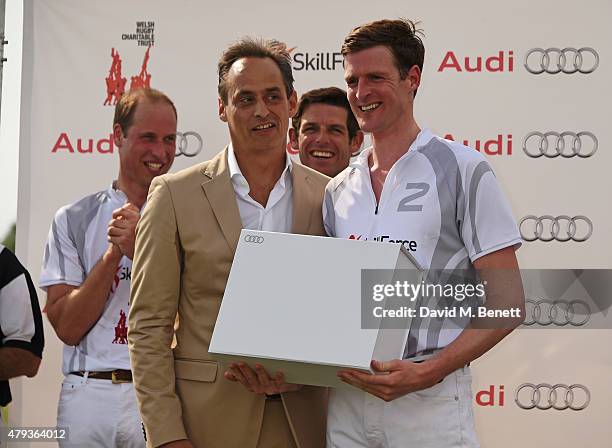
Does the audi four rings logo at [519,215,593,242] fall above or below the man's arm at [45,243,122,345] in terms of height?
above

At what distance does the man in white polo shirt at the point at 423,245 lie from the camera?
2400 millimetres

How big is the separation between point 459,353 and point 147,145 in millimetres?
1868

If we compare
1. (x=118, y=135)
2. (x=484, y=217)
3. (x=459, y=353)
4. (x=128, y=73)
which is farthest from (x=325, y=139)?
(x=459, y=353)

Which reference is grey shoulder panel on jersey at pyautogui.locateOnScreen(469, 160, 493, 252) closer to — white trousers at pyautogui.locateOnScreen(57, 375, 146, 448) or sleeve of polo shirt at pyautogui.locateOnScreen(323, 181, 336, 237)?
sleeve of polo shirt at pyautogui.locateOnScreen(323, 181, 336, 237)

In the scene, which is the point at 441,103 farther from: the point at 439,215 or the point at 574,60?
the point at 439,215

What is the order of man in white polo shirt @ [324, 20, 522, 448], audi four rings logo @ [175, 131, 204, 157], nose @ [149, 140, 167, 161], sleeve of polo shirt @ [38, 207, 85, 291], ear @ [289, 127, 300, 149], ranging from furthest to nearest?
audi four rings logo @ [175, 131, 204, 157] < ear @ [289, 127, 300, 149] < nose @ [149, 140, 167, 161] < sleeve of polo shirt @ [38, 207, 85, 291] < man in white polo shirt @ [324, 20, 522, 448]

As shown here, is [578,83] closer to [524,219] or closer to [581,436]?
[524,219]

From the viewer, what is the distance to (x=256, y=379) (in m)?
2.48

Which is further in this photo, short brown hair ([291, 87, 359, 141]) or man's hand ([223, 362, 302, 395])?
short brown hair ([291, 87, 359, 141])

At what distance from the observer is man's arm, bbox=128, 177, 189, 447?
8.38 feet

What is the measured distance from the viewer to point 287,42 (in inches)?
165

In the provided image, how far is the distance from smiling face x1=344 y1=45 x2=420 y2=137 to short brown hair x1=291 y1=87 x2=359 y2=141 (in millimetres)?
1324

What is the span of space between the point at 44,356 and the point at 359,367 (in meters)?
2.35

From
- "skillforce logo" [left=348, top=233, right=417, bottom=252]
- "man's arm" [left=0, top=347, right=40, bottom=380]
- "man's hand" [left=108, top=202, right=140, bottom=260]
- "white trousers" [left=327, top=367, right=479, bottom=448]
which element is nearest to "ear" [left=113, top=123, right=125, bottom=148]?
"man's hand" [left=108, top=202, right=140, bottom=260]
